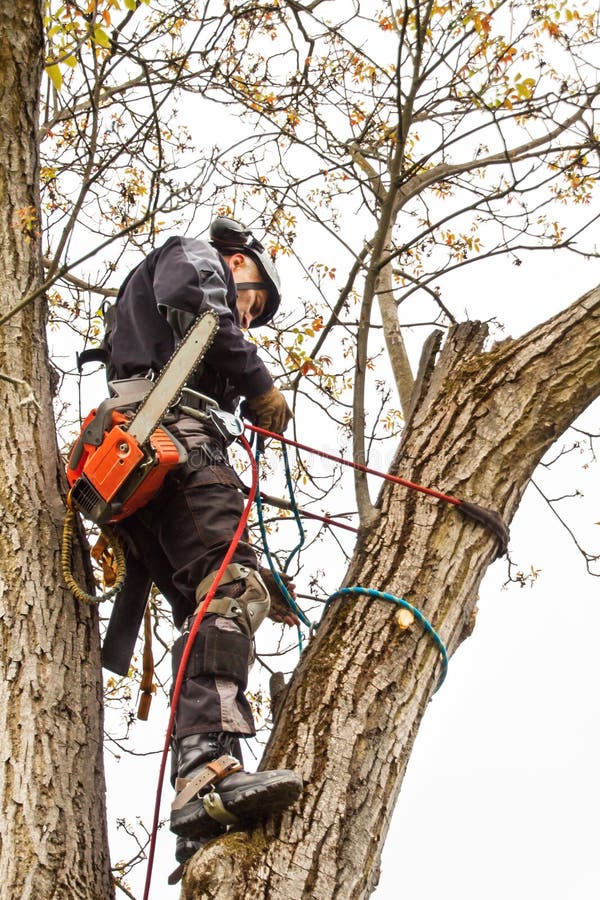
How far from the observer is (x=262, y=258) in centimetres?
347

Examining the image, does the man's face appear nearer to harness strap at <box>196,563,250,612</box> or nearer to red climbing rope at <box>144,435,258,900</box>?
red climbing rope at <box>144,435,258,900</box>

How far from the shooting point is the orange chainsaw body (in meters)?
2.55

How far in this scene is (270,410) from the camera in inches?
122

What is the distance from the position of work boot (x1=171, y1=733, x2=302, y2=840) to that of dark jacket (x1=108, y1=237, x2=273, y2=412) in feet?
3.63

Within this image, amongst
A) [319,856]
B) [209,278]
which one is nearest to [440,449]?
[209,278]

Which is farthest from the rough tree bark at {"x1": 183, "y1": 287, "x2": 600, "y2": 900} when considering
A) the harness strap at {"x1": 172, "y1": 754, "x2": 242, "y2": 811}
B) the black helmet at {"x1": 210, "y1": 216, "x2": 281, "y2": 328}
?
the black helmet at {"x1": 210, "y1": 216, "x2": 281, "y2": 328}

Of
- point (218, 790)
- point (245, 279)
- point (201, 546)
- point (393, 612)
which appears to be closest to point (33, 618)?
point (201, 546)

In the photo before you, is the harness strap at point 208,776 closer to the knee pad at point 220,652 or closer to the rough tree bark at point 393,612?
the rough tree bark at point 393,612

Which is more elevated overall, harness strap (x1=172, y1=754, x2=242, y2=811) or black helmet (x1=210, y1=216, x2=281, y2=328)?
black helmet (x1=210, y1=216, x2=281, y2=328)

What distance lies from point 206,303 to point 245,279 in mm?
680

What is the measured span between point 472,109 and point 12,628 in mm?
3421

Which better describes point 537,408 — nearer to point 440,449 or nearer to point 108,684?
point 440,449

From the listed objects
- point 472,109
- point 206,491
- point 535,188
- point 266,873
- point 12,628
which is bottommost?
point 266,873

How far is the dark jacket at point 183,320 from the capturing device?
2826 millimetres
